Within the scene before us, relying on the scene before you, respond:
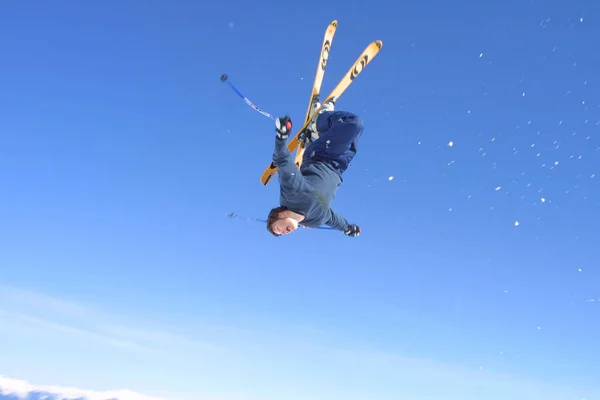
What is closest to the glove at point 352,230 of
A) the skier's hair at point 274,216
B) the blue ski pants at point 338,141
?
the blue ski pants at point 338,141

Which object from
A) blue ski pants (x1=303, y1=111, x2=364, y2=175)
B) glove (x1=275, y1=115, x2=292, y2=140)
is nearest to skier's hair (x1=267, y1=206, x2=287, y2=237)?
blue ski pants (x1=303, y1=111, x2=364, y2=175)

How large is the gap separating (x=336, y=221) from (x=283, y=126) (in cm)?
295

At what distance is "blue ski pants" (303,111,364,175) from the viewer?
6.21 metres

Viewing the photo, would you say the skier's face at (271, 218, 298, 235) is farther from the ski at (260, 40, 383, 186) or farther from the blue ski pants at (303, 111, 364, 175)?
the ski at (260, 40, 383, 186)

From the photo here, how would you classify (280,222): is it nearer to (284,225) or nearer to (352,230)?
(284,225)

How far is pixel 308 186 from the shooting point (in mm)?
5344

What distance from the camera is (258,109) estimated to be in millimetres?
7480

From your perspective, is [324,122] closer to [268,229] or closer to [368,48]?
[268,229]

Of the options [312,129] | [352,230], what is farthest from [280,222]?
[312,129]

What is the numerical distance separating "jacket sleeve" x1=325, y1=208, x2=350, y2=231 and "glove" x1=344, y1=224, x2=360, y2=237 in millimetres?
91

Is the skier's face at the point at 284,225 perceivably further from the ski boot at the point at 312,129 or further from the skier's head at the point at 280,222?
the ski boot at the point at 312,129

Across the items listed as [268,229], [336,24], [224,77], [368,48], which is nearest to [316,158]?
[268,229]

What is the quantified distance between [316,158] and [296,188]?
144 centimetres

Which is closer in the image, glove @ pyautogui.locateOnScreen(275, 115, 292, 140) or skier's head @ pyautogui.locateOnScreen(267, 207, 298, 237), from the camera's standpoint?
glove @ pyautogui.locateOnScreen(275, 115, 292, 140)
